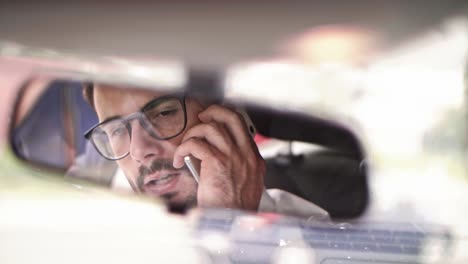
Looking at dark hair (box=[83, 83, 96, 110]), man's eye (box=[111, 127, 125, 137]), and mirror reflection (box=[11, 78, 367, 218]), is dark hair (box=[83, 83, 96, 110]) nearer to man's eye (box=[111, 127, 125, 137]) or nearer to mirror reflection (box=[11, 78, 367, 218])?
mirror reflection (box=[11, 78, 367, 218])

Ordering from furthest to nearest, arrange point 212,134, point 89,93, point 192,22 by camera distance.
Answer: point 192,22 → point 89,93 → point 212,134

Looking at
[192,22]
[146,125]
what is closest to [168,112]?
[146,125]

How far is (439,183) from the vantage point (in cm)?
158

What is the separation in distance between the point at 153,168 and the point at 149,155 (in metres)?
0.04

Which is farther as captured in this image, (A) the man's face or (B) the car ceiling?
(B) the car ceiling

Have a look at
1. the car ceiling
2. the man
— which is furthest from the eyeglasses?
the car ceiling

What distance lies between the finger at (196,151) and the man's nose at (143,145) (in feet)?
0.19

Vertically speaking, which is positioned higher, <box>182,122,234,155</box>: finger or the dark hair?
the dark hair

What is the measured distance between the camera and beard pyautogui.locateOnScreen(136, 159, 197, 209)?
1.38 metres

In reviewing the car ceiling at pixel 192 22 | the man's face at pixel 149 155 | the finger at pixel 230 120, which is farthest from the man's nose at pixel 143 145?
the car ceiling at pixel 192 22

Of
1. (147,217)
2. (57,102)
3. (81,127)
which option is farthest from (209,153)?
(57,102)

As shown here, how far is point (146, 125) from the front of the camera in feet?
4.53

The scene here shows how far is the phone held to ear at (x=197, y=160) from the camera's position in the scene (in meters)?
1.36

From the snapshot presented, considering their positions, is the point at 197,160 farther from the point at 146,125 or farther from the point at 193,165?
the point at 146,125
